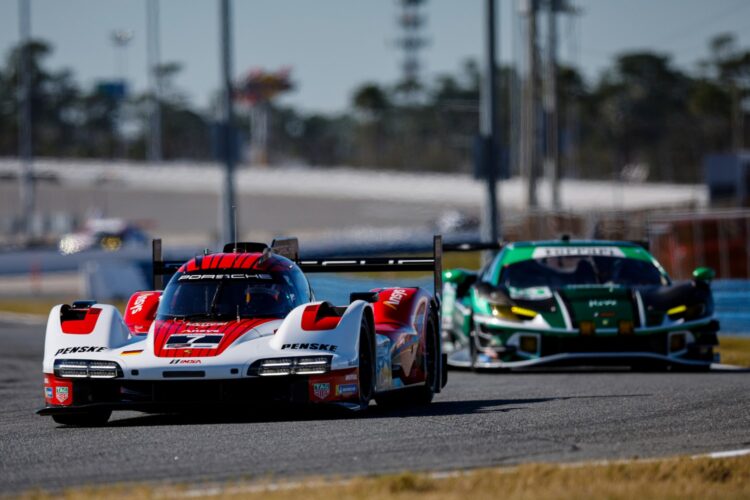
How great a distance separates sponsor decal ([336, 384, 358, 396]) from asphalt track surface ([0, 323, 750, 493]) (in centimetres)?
18

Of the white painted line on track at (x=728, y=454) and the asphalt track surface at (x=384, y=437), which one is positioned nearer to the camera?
the asphalt track surface at (x=384, y=437)

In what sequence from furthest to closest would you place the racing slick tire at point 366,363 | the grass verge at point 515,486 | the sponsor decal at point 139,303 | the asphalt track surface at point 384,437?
the sponsor decal at point 139,303 → the racing slick tire at point 366,363 → the asphalt track surface at point 384,437 → the grass verge at point 515,486

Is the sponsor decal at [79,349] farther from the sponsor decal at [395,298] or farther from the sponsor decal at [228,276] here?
the sponsor decal at [395,298]

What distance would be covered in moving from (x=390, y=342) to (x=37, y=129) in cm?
17623

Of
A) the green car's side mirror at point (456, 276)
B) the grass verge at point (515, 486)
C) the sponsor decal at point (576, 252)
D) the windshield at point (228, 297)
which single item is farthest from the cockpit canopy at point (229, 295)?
the sponsor decal at point (576, 252)

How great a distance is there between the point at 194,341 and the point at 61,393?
936mm

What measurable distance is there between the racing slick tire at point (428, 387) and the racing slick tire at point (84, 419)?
205cm

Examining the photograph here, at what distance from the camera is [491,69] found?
24.2 meters

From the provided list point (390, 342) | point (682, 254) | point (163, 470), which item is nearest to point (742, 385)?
point (390, 342)

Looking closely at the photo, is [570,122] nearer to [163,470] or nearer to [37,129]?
[37,129]

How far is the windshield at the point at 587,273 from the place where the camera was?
Result: 1595 centimetres

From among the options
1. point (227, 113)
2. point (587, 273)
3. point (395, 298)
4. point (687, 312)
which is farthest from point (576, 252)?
point (227, 113)

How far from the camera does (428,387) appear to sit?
12023 millimetres

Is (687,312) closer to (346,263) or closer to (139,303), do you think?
(346,263)
